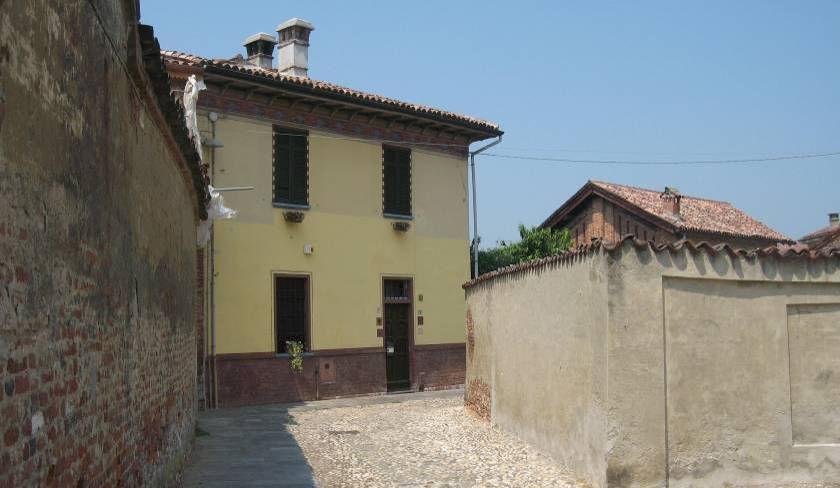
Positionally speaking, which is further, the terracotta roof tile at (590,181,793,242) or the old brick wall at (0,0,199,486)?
the terracotta roof tile at (590,181,793,242)

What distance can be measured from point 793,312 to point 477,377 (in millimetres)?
6266

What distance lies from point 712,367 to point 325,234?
34.9 ft

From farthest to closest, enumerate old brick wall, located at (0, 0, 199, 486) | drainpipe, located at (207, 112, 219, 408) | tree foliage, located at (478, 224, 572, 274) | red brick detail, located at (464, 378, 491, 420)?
tree foliage, located at (478, 224, 572, 274)
drainpipe, located at (207, 112, 219, 408)
red brick detail, located at (464, 378, 491, 420)
old brick wall, located at (0, 0, 199, 486)

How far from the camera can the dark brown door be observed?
18.5 m

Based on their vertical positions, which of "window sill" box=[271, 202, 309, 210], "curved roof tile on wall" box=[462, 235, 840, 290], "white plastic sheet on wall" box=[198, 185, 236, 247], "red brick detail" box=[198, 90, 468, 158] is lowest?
"curved roof tile on wall" box=[462, 235, 840, 290]

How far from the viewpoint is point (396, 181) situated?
741 inches

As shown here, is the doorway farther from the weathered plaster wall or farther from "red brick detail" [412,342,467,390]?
the weathered plaster wall

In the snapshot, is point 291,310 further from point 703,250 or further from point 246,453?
point 703,250

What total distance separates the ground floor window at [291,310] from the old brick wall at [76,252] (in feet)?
32.8

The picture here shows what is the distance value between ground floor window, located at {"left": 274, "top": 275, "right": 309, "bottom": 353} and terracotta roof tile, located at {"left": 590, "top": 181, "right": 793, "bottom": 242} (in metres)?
12.9

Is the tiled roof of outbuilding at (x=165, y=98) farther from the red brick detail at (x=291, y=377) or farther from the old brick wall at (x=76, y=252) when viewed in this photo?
the red brick detail at (x=291, y=377)

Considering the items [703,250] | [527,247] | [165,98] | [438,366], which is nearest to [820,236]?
[527,247]

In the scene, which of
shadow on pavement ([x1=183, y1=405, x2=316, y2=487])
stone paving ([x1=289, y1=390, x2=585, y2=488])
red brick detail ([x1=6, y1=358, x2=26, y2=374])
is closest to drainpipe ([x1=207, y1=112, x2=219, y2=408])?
shadow on pavement ([x1=183, y1=405, x2=316, y2=487])

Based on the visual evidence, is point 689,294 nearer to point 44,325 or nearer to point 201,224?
point 44,325
